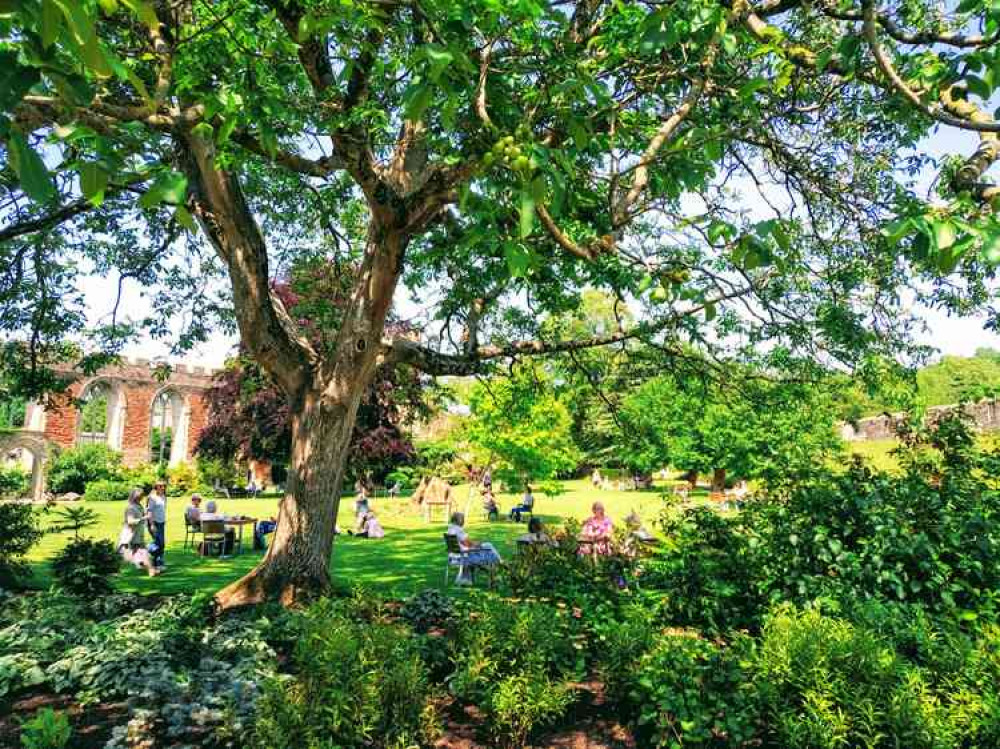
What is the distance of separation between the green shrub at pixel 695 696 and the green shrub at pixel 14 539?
8674 millimetres

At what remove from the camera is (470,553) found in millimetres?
10859

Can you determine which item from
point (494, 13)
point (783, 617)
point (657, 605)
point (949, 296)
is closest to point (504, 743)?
point (657, 605)

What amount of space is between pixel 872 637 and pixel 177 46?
6.44 metres

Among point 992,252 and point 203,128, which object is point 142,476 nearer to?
point 203,128

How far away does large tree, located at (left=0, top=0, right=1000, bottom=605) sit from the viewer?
256cm

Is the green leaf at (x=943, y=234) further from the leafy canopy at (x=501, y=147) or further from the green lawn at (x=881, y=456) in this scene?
the green lawn at (x=881, y=456)

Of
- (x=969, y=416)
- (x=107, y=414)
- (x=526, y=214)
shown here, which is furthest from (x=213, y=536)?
(x=107, y=414)

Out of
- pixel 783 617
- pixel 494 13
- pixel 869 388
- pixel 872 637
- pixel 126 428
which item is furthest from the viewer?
pixel 126 428

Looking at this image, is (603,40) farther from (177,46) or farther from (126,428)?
(126,428)

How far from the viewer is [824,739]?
357 centimetres

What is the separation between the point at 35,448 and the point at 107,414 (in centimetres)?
1106

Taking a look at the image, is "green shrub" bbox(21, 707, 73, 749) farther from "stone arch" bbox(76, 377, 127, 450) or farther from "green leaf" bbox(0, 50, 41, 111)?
"stone arch" bbox(76, 377, 127, 450)

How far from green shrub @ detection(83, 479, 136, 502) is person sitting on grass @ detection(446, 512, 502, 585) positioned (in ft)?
67.8

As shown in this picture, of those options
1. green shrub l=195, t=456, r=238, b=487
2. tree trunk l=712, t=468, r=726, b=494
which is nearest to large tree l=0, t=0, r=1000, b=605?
green shrub l=195, t=456, r=238, b=487
